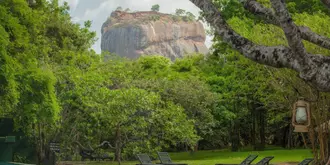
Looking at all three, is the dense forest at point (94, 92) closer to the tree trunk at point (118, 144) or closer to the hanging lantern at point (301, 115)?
the tree trunk at point (118, 144)

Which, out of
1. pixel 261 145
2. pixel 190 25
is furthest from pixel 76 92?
pixel 190 25

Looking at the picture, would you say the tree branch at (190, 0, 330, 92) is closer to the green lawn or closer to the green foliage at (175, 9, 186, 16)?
the green lawn

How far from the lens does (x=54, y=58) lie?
25969mm

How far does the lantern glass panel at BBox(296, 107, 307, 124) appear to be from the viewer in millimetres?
8914

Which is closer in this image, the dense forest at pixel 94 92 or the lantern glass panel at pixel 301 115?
the lantern glass panel at pixel 301 115

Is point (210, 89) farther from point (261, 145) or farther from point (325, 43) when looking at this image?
point (325, 43)

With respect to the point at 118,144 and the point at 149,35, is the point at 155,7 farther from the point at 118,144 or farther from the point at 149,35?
the point at 118,144

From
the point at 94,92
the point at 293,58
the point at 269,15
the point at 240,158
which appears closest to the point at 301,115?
the point at 269,15

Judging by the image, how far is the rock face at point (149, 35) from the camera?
11494cm

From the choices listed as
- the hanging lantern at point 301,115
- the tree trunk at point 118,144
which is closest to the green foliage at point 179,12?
the tree trunk at point 118,144

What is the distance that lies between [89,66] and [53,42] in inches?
101

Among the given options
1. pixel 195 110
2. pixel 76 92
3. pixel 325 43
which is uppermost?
pixel 325 43

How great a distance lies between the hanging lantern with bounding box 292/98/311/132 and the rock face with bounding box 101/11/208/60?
10489 centimetres

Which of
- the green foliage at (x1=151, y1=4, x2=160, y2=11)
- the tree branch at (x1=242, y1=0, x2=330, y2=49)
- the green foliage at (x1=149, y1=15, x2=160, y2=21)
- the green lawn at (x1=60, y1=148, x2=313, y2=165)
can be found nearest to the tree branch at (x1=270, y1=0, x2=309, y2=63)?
the tree branch at (x1=242, y1=0, x2=330, y2=49)
